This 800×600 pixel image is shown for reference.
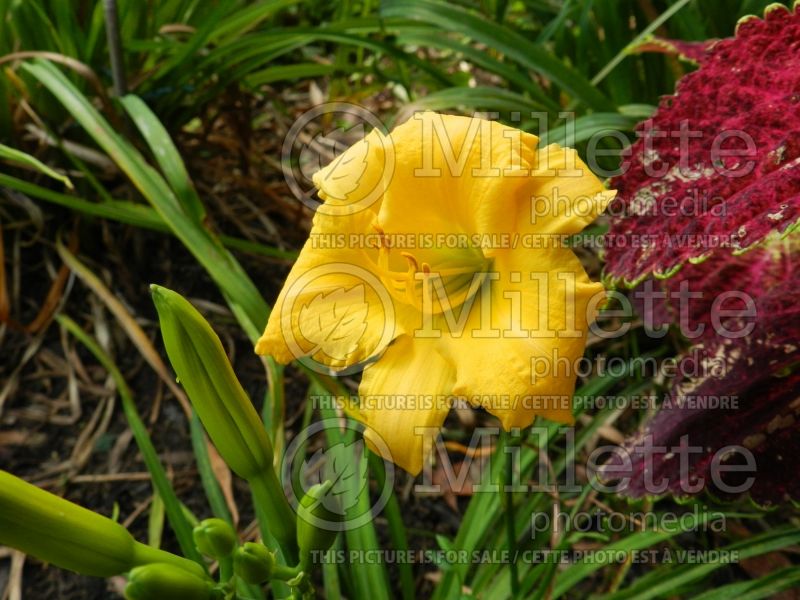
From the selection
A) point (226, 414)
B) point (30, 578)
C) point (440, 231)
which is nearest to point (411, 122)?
point (440, 231)

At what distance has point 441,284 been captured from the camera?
79cm

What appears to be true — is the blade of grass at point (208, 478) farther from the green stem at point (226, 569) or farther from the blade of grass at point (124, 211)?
the green stem at point (226, 569)

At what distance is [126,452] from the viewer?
131cm

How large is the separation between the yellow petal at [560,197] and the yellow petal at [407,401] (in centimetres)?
16

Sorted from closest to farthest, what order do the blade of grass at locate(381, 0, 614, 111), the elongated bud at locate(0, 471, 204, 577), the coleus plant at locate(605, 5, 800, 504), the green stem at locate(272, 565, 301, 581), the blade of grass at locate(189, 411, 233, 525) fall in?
the elongated bud at locate(0, 471, 204, 577) < the green stem at locate(272, 565, 301, 581) < the coleus plant at locate(605, 5, 800, 504) < the blade of grass at locate(189, 411, 233, 525) < the blade of grass at locate(381, 0, 614, 111)

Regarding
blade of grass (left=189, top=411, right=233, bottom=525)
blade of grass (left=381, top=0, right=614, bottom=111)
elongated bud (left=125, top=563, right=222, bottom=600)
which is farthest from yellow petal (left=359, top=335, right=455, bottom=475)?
blade of grass (left=381, top=0, right=614, bottom=111)

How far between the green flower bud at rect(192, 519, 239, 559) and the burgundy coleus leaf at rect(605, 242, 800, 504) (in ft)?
1.61

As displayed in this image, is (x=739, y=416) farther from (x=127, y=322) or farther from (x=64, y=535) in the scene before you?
(x=127, y=322)

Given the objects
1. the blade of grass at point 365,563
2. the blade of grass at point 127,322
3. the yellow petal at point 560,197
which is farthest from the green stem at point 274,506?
the blade of grass at point 127,322

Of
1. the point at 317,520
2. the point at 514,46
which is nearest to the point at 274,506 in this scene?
the point at 317,520

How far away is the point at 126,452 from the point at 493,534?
0.67 metres

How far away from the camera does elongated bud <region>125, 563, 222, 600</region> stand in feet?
1.80

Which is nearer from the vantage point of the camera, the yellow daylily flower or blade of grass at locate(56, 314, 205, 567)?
the yellow daylily flower

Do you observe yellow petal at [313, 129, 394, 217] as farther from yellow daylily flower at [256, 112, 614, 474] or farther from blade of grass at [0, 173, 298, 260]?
blade of grass at [0, 173, 298, 260]
